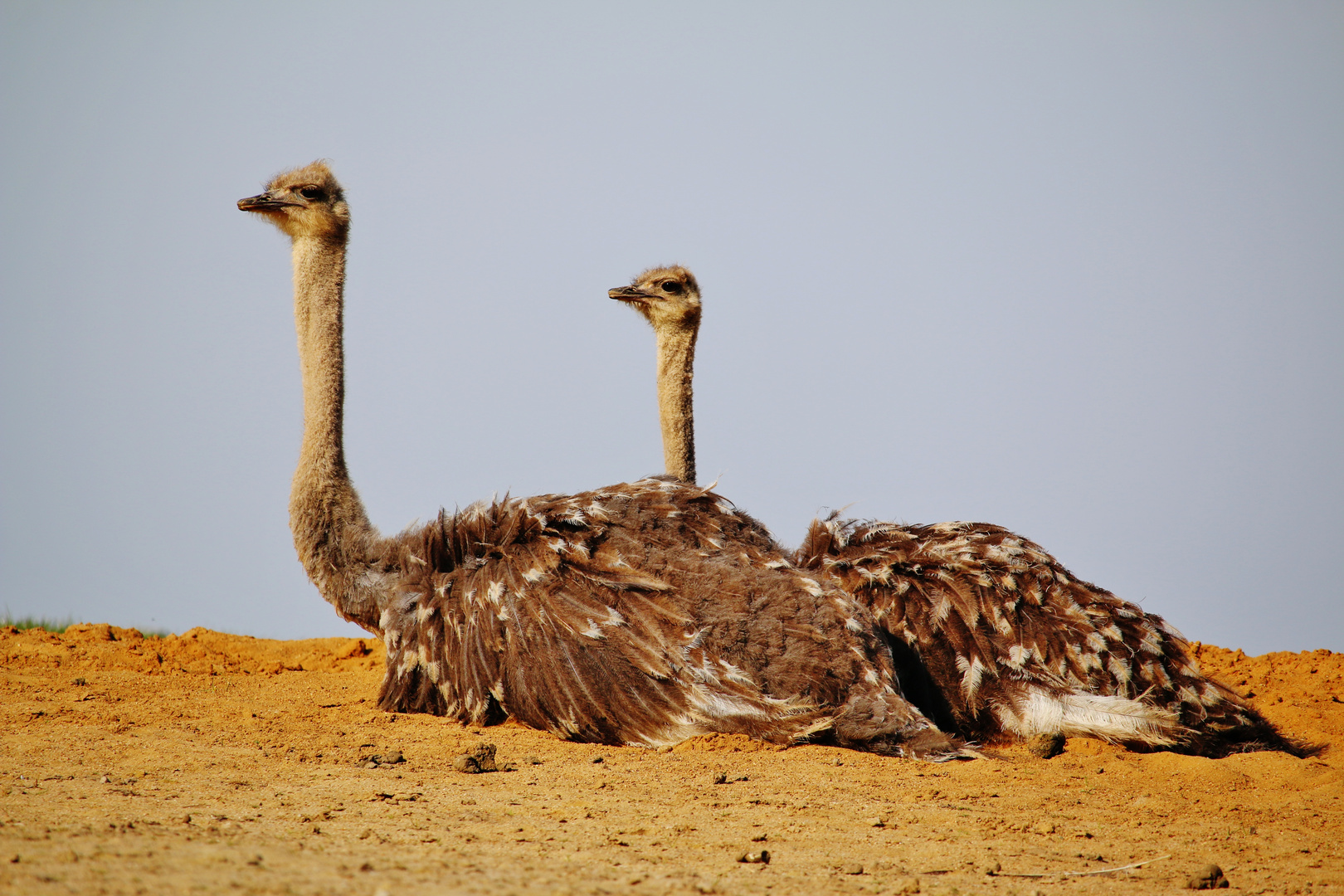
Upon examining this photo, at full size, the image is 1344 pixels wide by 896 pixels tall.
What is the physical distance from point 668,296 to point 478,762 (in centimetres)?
466

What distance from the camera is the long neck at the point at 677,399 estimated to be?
8.55 metres

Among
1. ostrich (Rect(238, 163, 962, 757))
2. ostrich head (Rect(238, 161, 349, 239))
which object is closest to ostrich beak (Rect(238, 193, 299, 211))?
ostrich head (Rect(238, 161, 349, 239))

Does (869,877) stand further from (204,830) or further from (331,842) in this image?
(204,830)

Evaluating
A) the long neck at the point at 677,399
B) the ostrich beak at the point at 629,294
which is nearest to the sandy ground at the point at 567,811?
the long neck at the point at 677,399

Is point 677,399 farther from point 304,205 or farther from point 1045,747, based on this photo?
point 1045,747

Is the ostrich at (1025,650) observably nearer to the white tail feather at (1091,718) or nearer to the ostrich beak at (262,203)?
the white tail feather at (1091,718)

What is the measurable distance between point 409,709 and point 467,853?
277cm

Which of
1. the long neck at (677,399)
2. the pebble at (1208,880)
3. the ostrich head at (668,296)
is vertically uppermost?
the ostrich head at (668,296)

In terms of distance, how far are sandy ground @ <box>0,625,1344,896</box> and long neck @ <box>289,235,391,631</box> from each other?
0.67m

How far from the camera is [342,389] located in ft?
24.5

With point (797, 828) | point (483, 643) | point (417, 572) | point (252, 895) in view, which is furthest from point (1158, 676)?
point (252, 895)

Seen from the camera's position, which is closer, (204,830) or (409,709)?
(204,830)

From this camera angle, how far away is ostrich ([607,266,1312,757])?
5922 mm

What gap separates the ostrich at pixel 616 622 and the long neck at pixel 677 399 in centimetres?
201
